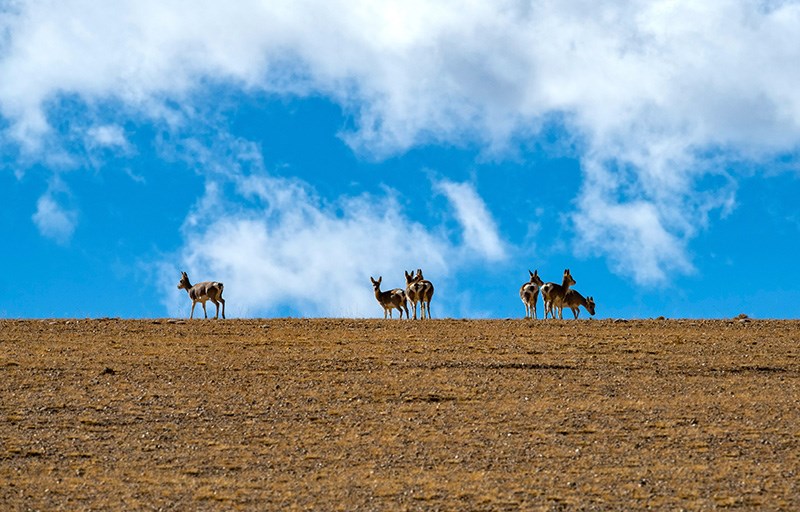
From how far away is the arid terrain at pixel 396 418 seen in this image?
1841cm

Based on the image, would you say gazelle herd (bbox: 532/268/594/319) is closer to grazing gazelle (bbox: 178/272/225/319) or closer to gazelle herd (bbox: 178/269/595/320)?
gazelle herd (bbox: 178/269/595/320)

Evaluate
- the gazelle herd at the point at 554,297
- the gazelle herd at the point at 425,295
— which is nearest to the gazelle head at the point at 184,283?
the gazelle herd at the point at 425,295

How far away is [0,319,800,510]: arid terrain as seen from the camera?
60.4ft

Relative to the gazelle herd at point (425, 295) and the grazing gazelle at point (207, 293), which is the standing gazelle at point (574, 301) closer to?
the gazelle herd at point (425, 295)

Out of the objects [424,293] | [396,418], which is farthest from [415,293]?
[396,418]

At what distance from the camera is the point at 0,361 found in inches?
1080

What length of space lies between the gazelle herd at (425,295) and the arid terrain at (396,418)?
6415 mm

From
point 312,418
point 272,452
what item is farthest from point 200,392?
point 272,452

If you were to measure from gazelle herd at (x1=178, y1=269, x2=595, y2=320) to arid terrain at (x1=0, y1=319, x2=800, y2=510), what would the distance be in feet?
21.0

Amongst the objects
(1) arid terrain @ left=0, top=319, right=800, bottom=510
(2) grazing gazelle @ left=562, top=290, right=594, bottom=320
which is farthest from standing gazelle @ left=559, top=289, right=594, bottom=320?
(1) arid terrain @ left=0, top=319, right=800, bottom=510

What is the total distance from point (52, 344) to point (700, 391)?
14.7 m

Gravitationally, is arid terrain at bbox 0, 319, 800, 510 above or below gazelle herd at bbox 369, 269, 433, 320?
below

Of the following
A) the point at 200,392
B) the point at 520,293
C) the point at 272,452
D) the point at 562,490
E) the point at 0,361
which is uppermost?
the point at 520,293

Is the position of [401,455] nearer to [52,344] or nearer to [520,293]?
[52,344]
